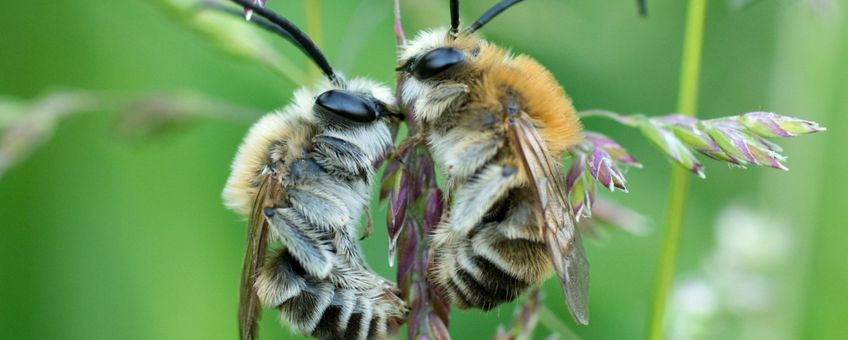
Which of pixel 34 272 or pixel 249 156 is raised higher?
pixel 249 156

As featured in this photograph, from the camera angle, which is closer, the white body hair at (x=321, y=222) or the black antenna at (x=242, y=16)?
the white body hair at (x=321, y=222)

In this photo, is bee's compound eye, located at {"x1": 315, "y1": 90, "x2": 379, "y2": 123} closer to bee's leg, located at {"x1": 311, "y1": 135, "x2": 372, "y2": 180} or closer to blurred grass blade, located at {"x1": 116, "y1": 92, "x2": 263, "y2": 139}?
bee's leg, located at {"x1": 311, "y1": 135, "x2": 372, "y2": 180}

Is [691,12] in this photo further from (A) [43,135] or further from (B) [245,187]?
(A) [43,135]

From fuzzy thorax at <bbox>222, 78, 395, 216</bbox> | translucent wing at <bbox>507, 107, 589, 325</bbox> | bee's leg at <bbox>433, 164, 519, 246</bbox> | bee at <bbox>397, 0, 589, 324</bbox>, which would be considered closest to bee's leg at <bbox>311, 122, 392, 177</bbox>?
fuzzy thorax at <bbox>222, 78, 395, 216</bbox>

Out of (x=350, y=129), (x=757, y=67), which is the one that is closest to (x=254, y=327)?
(x=350, y=129)

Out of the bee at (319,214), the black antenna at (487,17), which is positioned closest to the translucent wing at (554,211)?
the black antenna at (487,17)

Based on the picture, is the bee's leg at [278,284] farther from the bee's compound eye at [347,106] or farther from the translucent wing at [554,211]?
the translucent wing at [554,211]
